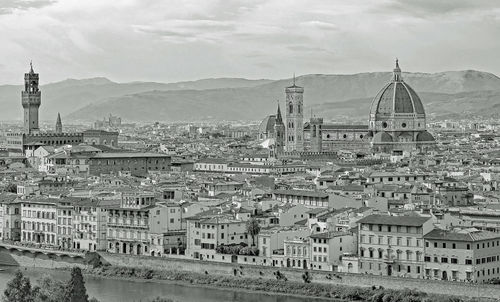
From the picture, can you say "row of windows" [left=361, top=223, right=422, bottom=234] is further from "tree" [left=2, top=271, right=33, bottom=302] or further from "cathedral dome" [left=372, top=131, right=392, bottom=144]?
"cathedral dome" [left=372, top=131, right=392, bottom=144]

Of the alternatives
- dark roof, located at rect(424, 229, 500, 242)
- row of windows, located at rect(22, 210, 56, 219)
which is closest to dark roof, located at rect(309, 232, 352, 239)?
dark roof, located at rect(424, 229, 500, 242)

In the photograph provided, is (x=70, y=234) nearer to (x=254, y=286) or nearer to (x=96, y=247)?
(x=96, y=247)

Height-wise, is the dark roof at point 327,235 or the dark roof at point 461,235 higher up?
the dark roof at point 461,235

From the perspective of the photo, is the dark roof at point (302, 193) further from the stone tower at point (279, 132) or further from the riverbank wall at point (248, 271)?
the stone tower at point (279, 132)

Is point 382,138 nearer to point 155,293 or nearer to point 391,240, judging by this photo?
point 391,240

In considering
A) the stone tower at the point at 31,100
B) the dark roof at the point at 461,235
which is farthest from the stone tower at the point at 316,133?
the dark roof at the point at 461,235

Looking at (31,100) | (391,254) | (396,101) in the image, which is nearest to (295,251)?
(391,254)
